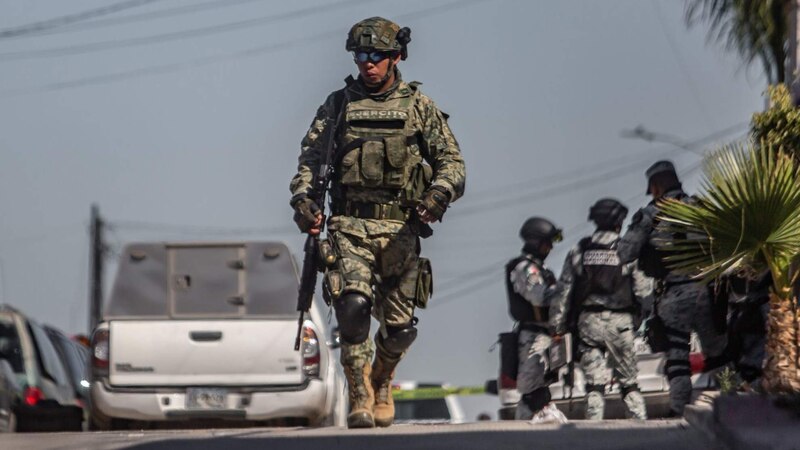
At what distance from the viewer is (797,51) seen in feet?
50.8

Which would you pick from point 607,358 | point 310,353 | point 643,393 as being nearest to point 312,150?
point 310,353

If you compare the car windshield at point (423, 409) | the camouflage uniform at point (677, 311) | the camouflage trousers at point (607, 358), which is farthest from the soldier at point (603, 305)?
the car windshield at point (423, 409)

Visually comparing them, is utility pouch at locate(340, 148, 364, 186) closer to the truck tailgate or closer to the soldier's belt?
the soldier's belt

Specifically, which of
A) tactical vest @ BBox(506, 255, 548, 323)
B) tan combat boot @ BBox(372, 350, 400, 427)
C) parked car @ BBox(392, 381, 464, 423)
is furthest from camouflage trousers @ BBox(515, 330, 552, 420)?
parked car @ BBox(392, 381, 464, 423)

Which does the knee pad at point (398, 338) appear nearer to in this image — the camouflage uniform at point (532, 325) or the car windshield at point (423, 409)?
the camouflage uniform at point (532, 325)

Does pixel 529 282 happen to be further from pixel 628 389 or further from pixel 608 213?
pixel 628 389

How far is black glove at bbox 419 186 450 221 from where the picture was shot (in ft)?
32.1

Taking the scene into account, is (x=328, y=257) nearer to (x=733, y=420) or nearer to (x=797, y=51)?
(x=733, y=420)

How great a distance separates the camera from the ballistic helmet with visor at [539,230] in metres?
13.8

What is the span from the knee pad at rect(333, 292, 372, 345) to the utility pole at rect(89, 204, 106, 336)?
44.5 meters

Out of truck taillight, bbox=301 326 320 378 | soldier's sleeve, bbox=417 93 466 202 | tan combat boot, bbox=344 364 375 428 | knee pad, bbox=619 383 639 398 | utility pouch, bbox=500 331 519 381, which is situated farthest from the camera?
utility pouch, bbox=500 331 519 381

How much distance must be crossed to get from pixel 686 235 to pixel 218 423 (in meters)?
5.02

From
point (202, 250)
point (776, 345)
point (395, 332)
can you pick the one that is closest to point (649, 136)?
point (202, 250)

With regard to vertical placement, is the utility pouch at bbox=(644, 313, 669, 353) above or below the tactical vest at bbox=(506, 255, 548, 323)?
below
